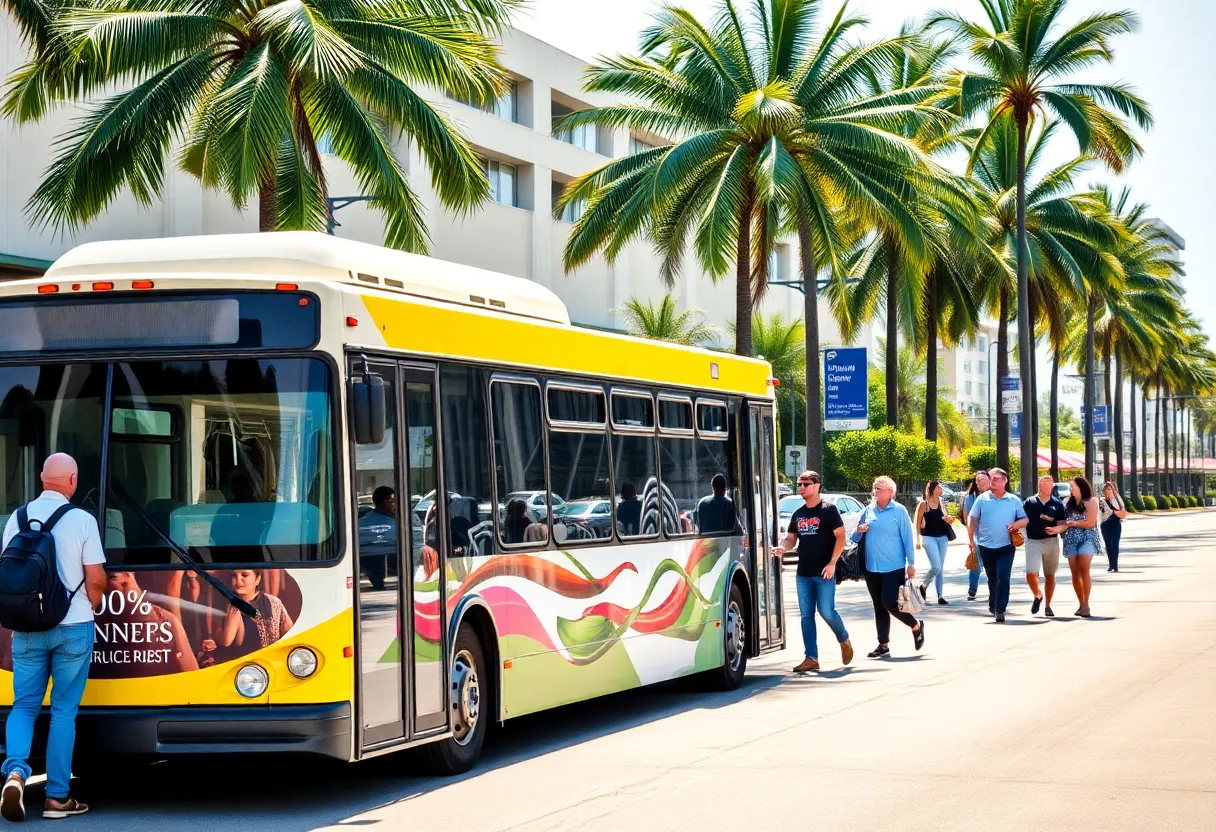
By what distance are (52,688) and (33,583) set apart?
575mm

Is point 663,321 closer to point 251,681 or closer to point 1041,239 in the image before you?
point 1041,239

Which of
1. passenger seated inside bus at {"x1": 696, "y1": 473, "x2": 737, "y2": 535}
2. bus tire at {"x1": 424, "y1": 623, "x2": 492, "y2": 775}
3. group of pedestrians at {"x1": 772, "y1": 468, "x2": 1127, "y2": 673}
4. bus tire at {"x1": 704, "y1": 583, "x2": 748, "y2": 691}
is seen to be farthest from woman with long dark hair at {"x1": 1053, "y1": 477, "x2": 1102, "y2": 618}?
bus tire at {"x1": 424, "y1": 623, "x2": 492, "y2": 775}

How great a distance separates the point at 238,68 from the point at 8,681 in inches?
478

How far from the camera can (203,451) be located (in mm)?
8281

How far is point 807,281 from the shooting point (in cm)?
3294

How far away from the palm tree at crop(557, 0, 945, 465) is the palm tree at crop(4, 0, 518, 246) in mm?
9161

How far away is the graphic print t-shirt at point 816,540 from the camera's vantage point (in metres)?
14.7

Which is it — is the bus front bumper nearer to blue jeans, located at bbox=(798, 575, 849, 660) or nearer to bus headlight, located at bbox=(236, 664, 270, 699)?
bus headlight, located at bbox=(236, 664, 270, 699)

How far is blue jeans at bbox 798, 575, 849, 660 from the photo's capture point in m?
14.7

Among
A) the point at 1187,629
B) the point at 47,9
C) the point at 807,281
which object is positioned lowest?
the point at 1187,629

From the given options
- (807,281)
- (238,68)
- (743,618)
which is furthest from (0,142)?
(743,618)

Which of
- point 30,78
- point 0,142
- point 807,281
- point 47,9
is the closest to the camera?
point 30,78

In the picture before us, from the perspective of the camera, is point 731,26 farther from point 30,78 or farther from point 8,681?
point 8,681

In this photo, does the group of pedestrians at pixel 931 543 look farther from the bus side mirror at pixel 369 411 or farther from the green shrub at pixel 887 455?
the green shrub at pixel 887 455
